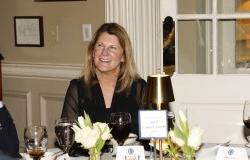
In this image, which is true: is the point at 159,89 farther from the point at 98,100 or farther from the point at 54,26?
the point at 54,26

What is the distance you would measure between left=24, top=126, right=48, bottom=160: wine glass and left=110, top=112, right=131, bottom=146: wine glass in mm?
268

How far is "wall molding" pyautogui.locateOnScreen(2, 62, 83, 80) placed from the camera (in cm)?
402

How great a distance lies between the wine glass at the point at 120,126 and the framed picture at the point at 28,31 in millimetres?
2175

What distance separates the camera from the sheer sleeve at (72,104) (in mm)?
A: 2709

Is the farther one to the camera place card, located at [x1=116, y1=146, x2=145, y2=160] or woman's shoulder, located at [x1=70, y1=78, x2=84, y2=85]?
woman's shoulder, located at [x1=70, y1=78, x2=84, y2=85]

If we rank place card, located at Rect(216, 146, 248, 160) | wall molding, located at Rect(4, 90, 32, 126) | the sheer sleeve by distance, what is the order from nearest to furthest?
1. place card, located at Rect(216, 146, 248, 160)
2. the sheer sleeve
3. wall molding, located at Rect(4, 90, 32, 126)

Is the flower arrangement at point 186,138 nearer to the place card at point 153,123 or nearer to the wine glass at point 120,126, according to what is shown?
the place card at point 153,123

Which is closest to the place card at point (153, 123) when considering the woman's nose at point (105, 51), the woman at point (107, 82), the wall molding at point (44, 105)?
the woman at point (107, 82)

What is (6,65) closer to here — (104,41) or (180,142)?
(104,41)

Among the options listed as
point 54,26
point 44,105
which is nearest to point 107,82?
point 54,26

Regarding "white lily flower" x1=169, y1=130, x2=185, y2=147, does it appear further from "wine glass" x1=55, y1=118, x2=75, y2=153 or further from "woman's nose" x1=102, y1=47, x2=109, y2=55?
"woman's nose" x1=102, y1=47, x2=109, y2=55

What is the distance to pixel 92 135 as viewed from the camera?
1.90 meters

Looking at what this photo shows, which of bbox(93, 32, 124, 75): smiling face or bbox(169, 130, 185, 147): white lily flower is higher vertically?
bbox(93, 32, 124, 75): smiling face

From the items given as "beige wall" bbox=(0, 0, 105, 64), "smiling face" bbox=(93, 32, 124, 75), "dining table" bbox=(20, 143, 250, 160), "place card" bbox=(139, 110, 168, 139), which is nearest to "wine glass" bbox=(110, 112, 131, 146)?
"dining table" bbox=(20, 143, 250, 160)
